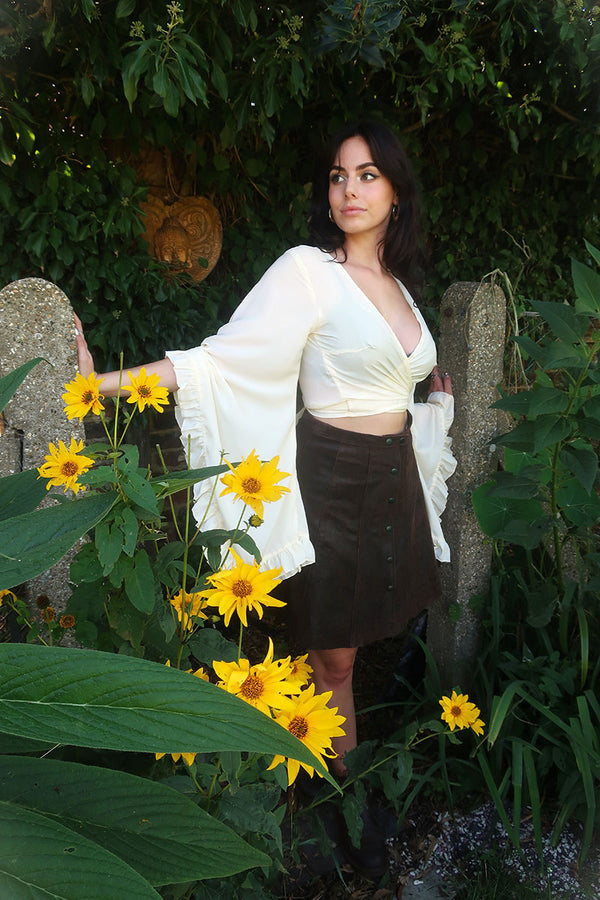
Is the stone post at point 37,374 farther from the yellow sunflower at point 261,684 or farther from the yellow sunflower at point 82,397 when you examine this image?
the yellow sunflower at point 261,684

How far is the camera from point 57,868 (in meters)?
0.47

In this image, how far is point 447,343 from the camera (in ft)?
7.38

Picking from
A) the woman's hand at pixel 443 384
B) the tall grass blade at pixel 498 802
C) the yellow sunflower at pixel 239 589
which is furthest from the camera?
the woman's hand at pixel 443 384

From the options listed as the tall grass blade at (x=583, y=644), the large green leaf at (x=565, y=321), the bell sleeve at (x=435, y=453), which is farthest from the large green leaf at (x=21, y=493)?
the tall grass blade at (x=583, y=644)

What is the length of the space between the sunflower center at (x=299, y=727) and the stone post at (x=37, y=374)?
0.94 metres

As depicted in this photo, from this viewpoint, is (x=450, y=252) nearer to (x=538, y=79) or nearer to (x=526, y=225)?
(x=526, y=225)

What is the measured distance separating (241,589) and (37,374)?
941 mm

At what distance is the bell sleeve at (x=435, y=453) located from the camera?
2102 millimetres

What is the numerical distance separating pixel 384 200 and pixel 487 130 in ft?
5.16

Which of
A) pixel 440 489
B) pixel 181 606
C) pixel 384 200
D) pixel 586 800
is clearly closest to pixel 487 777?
pixel 586 800

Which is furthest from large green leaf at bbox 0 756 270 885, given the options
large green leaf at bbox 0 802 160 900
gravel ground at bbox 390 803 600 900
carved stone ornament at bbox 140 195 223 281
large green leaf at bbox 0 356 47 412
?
carved stone ornament at bbox 140 195 223 281

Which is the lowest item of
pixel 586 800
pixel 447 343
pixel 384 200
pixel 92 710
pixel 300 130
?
pixel 586 800

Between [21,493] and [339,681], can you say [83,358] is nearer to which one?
[21,493]

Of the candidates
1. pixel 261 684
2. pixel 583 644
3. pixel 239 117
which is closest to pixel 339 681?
pixel 583 644
